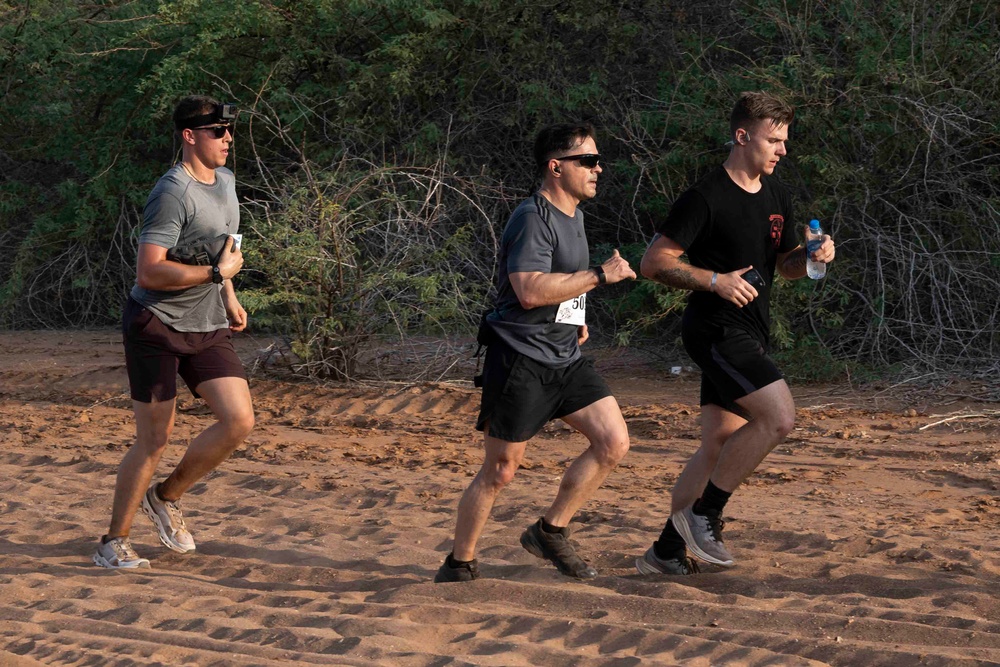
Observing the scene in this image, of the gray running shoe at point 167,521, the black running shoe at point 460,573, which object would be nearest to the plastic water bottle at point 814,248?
the black running shoe at point 460,573

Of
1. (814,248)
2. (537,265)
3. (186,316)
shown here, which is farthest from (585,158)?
(186,316)

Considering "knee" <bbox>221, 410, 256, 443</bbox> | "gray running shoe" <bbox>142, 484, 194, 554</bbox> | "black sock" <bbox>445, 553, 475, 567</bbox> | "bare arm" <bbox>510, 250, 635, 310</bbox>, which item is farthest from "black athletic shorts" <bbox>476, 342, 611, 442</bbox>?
"gray running shoe" <bbox>142, 484, 194, 554</bbox>

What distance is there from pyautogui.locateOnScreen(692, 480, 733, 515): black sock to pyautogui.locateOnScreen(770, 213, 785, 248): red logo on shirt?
3.27ft

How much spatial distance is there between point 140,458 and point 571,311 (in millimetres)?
1994

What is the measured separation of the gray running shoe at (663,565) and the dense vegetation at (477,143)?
5007 millimetres

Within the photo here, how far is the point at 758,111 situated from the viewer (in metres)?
4.93

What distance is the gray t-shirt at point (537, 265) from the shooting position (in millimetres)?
4641

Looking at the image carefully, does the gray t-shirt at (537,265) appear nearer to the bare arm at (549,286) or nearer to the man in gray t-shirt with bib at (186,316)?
the bare arm at (549,286)

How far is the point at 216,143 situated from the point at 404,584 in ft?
6.58

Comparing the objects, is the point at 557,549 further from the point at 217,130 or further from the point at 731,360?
the point at 217,130

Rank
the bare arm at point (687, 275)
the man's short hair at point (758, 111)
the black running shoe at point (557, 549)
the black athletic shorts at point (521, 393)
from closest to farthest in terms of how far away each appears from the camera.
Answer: the black athletic shorts at point (521, 393)
the bare arm at point (687, 275)
the man's short hair at point (758, 111)
the black running shoe at point (557, 549)

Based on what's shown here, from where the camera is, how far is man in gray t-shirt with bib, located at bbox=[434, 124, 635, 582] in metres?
4.64

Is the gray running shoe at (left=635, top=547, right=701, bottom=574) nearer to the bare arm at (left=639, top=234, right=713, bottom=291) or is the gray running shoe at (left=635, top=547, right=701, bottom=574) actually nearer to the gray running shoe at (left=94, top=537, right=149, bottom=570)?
the bare arm at (left=639, top=234, right=713, bottom=291)

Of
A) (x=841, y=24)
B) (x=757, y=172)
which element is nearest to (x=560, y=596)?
(x=757, y=172)
